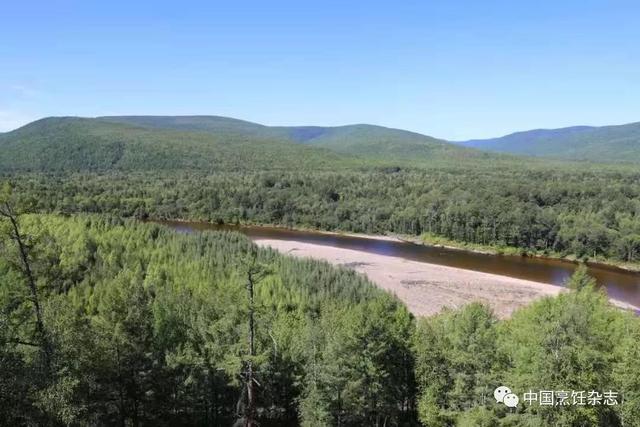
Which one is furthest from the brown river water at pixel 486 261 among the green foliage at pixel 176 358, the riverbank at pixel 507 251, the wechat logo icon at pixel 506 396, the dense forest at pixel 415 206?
the wechat logo icon at pixel 506 396

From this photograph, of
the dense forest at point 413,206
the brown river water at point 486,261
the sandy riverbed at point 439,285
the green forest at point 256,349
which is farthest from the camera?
the dense forest at point 413,206

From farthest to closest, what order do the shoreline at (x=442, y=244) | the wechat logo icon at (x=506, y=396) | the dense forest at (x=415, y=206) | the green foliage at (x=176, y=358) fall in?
the dense forest at (x=415, y=206)
the shoreline at (x=442, y=244)
the wechat logo icon at (x=506, y=396)
the green foliage at (x=176, y=358)

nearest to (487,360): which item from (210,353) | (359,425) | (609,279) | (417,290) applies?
(359,425)

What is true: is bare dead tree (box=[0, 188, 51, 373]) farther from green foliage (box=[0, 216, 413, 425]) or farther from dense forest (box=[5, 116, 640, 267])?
dense forest (box=[5, 116, 640, 267])

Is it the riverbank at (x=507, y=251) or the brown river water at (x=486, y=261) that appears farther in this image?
the riverbank at (x=507, y=251)

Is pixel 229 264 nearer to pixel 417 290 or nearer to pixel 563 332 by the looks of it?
pixel 417 290

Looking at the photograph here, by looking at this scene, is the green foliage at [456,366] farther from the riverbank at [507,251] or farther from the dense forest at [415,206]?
the riverbank at [507,251]

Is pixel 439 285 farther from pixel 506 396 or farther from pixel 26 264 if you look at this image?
pixel 26 264
